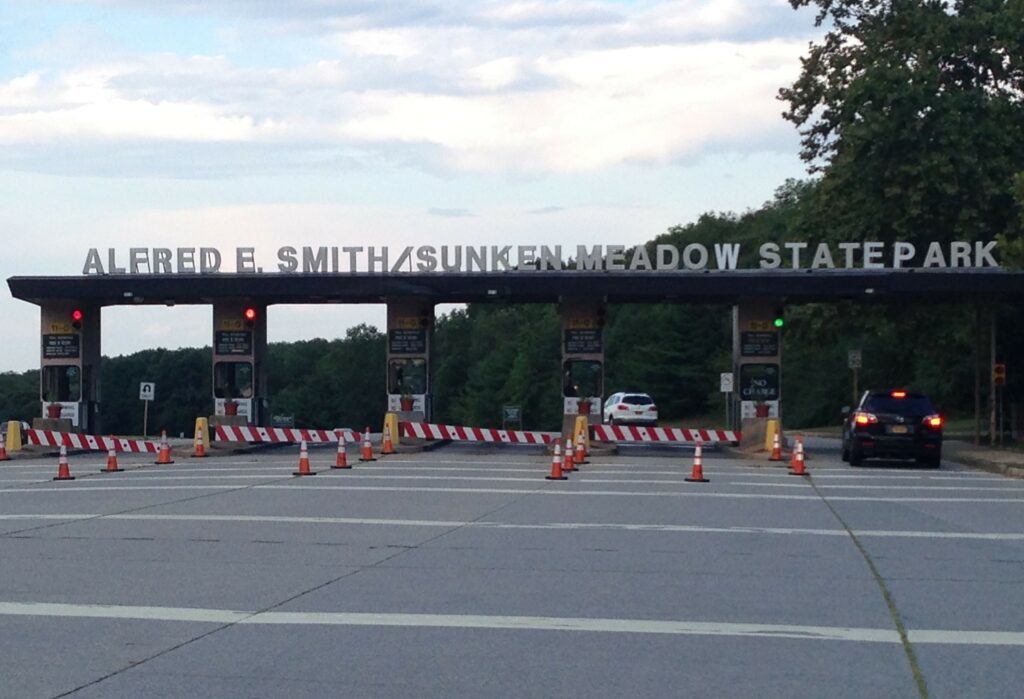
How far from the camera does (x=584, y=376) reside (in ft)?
132

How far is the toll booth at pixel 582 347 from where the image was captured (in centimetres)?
3891

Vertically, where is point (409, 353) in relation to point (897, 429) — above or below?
above

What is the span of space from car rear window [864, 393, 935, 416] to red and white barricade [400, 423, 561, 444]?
879cm

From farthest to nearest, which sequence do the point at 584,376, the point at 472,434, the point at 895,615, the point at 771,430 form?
the point at 584,376 < the point at 472,434 < the point at 771,430 < the point at 895,615

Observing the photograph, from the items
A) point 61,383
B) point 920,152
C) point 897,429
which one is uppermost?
point 920,152

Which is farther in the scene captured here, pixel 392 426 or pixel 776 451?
pixel 392 426

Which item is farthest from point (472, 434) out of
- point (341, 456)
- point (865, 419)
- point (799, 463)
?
point (799, 463)

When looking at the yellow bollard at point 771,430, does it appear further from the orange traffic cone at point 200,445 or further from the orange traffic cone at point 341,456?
the orange traffic cone at point 200,445

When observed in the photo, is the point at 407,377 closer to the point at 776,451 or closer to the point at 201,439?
the point at 201,439

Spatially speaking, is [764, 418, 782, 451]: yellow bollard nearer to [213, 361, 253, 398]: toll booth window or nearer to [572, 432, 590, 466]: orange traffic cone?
[572, 432, 590, 466]: orange traffic cone

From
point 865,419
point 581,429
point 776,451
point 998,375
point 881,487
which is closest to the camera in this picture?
point 881,487

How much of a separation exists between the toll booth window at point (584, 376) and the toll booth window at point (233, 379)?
8.82 meters

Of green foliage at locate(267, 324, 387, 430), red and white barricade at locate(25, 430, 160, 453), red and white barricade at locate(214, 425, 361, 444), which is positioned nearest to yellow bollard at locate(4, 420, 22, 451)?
red and white barricade at locate(25, 430, 160, 453)

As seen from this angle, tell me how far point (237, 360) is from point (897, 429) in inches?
731
